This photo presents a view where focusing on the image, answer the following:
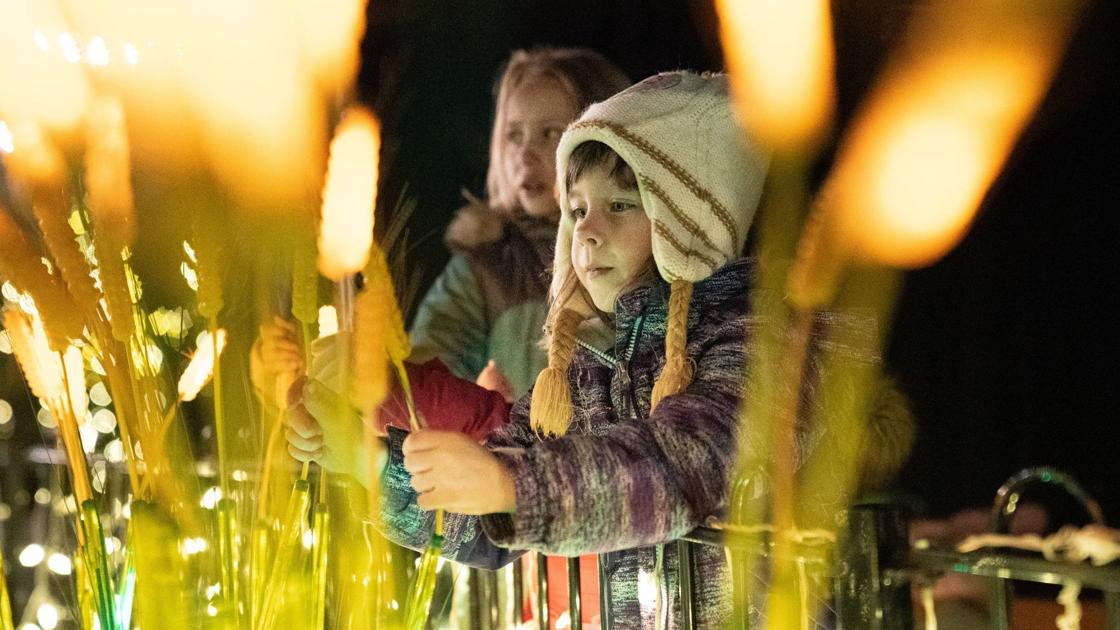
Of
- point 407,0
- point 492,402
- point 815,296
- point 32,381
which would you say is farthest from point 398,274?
point 407,0

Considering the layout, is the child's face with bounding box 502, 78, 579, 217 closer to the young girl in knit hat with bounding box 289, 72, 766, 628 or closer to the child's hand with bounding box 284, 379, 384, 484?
the young girl in knit hat with bounding box 289, 72, 766, 628

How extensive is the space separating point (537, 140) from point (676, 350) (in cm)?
71

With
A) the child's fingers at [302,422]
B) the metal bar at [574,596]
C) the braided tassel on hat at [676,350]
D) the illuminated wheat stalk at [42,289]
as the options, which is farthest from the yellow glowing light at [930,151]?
the illuminated wheat stalk at [42,289]

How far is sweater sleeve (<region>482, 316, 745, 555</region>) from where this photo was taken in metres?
1.22

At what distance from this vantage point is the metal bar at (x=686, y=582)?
135cm

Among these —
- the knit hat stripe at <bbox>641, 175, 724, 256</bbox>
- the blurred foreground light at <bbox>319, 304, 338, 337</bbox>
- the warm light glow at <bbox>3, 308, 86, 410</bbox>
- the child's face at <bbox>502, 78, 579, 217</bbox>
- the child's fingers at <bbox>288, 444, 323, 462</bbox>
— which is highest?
the child's face at <bbox>502, 78, 579, 217</bbox>

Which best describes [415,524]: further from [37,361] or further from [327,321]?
[37,361]

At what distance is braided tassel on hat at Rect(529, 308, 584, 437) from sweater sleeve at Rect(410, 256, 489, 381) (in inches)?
22.1

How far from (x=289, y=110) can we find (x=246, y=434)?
1.81 feet

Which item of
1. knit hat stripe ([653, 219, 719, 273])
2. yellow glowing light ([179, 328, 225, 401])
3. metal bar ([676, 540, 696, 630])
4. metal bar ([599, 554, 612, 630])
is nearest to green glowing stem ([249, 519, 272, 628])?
yellow glowing light ([179, 328, 225, 401])

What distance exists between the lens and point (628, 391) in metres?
1.42

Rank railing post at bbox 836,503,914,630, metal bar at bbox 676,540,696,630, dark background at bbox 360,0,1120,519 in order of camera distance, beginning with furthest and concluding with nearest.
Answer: dark background at bbox 360,0,1120,519 → metal bar at bbox 676,540,696,630 → railing post at bbox 836,503,914,630

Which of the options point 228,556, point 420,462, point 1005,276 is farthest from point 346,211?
point 1005,276

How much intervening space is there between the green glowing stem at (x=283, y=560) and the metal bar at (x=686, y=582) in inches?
20.5
